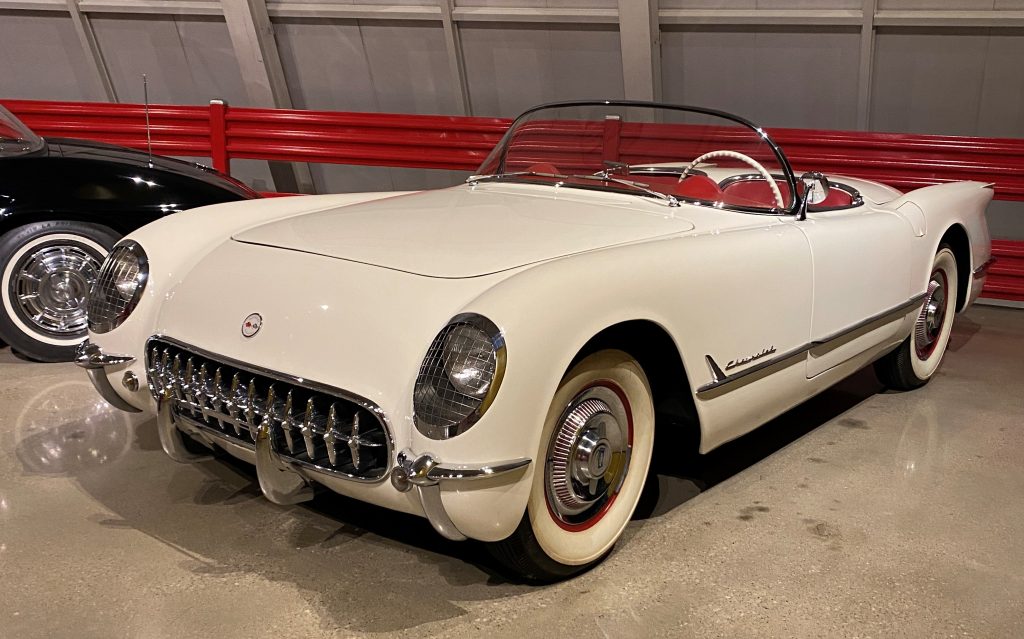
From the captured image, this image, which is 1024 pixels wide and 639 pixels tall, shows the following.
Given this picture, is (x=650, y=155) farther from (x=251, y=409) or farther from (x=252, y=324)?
(x=251, y=409)

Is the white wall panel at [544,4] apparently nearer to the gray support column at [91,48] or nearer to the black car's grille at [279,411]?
the gray support column at [91,48]

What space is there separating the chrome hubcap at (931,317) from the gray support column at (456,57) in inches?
166

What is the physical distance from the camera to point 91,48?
302 inches

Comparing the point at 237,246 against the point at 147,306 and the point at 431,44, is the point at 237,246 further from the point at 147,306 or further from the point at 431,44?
the point at 431,44

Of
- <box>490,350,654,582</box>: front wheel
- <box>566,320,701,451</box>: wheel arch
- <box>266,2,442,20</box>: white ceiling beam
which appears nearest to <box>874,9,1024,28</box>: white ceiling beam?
<box>266,2,442,20</box>: white ceiling beam

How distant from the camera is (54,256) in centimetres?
384

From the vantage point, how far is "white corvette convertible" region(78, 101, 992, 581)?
196 cm

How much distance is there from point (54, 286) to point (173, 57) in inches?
172

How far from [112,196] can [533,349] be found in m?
2.69

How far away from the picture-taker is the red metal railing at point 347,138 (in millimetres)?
5273

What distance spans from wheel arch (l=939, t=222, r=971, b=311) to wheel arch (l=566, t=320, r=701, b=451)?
6.10ft

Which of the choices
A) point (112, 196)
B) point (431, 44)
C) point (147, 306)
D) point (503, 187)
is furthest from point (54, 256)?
point (431, 44)

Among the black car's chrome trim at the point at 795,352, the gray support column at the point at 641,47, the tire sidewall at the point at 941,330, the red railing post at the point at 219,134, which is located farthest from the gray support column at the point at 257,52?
the black car's chrome trim at the point at 795,352

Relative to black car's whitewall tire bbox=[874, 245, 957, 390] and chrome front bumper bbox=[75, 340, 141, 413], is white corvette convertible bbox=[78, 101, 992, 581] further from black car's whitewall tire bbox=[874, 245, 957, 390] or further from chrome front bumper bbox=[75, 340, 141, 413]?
black car's whitewall tire bbox=[874, 245, 957, 390]
